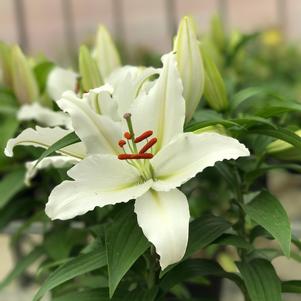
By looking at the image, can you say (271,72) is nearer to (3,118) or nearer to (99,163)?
A: (3,118)

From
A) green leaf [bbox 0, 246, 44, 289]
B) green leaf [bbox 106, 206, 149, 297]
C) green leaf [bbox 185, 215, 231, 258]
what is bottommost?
green leaf [bbox 0, 246, 44, 289]

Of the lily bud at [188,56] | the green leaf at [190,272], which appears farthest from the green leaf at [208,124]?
the green leaf at [190,272]

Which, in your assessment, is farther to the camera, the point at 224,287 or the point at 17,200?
the point at 224,287

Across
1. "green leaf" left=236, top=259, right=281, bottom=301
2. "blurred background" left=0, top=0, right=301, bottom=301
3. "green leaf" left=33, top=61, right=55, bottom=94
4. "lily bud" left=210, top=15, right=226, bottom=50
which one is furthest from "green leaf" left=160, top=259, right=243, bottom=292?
"blurred background" left=0, top=0, right=301, bottom=301

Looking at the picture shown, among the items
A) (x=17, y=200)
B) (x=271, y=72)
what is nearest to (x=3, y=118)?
(x=17, y=200)

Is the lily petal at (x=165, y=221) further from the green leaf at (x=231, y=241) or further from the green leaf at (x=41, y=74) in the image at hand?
the green leaf at (x=41, y=74)

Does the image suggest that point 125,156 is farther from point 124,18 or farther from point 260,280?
point 124,18

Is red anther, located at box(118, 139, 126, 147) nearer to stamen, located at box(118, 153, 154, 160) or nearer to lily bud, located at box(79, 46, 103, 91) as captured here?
stamen, located at box(118, 153, 154, 160)

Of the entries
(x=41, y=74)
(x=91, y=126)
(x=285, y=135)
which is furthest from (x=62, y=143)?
(x=41, y=74)
